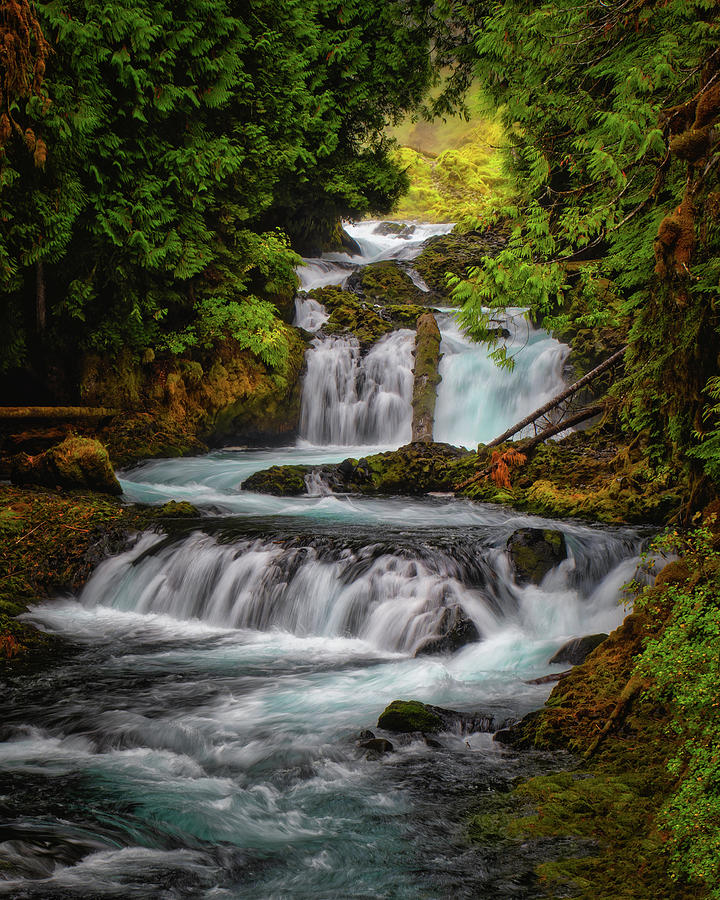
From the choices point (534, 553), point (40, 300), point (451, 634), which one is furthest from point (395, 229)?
point (451, 634)

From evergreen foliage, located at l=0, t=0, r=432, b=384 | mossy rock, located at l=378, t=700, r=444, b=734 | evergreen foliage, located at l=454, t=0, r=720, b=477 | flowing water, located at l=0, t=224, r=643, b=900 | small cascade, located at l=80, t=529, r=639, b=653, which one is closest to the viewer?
flowing water, located at l=0, t=224, r=643, b=900

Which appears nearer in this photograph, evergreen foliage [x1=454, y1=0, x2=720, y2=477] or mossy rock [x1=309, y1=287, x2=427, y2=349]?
evergreen foliage [x1=454, y1=0, x2=720, y2=477]

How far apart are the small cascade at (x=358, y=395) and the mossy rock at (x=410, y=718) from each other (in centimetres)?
1168

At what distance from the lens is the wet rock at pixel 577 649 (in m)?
6.07

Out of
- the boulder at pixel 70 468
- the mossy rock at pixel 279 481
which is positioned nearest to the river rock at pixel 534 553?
the mossy rock at pixel 279 481

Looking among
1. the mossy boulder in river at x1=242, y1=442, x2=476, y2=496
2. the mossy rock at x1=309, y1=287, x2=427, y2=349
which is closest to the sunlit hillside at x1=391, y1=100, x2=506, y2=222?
the mossy rock at x1=309, y1=287, x2=427, y2=349

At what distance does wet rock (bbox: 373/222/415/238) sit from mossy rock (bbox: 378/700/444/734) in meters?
32.9

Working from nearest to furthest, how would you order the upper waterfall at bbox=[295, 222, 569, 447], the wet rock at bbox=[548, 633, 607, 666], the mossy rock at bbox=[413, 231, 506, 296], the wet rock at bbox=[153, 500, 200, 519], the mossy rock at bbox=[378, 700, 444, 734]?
the mossy rock at bbox=[378, 700, 444, 734] < the wet rock at bbox=[548, 633, 607, 666] < the wet rock at bbox=[153, 500, 200, 519] < the upper waterfall at bbox=[295, 222, 569, 447] < the mossy rock at bbox=[413, 231, 506, 296]

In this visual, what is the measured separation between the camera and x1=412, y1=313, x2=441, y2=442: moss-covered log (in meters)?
14.6

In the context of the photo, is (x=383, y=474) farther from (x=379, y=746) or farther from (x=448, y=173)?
(x=448, y=173)

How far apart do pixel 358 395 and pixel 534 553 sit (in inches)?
395

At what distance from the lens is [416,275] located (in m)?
23.6

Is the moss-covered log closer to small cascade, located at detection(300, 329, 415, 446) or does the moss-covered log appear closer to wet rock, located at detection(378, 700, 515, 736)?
small cascade, located at detection(300, 329, 415, 446)

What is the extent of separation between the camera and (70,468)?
10.6 m
